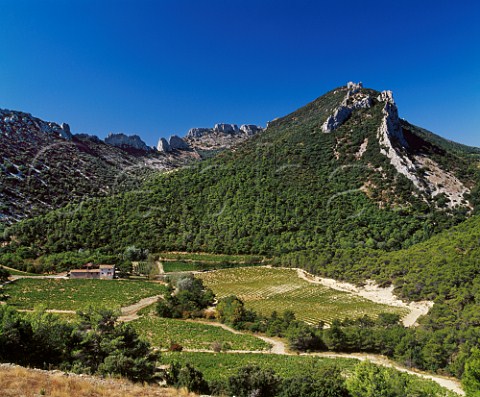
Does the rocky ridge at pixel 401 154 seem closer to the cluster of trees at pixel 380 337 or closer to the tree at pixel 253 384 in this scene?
the cluster of trees at pixel 380 337

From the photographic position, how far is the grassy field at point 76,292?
4594cm

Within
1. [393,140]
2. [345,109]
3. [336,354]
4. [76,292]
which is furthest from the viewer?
[345,109]

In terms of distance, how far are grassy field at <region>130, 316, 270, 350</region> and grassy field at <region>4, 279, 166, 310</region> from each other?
25.5 ft

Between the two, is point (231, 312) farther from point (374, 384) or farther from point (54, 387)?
point (54, 387)

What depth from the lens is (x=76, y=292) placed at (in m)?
53.9

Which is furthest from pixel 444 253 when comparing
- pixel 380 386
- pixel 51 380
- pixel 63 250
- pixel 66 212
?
pixel 66 212

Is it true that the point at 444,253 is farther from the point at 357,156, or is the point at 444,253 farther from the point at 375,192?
the point at 357,156

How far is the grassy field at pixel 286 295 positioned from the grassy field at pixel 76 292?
42.2 feet

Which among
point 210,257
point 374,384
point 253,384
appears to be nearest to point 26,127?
point 210,257

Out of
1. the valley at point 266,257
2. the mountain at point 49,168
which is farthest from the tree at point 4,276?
the mountain at point 49,168

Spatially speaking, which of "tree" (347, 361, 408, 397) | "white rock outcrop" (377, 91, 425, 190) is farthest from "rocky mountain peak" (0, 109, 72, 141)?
"tree" (347, 361, 408, 397)

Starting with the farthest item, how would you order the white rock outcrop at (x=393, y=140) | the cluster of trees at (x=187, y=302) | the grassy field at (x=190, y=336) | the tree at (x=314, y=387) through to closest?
the white rock outcrop at (x=393, y=140) → the cluster of trees at (x=187, y=302) → the grassy field at (x=190, y=336) → the tree at (x=314, y=387)

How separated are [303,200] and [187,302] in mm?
54641

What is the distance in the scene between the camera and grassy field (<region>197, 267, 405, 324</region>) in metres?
A: 45.2
